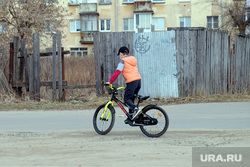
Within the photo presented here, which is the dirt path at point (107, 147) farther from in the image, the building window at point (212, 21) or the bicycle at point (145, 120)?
the building window at point (212, 21)

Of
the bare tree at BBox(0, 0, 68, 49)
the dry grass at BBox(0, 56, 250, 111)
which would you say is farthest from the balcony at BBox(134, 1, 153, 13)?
the dry grass at BBox(0, 56, 250, 111)

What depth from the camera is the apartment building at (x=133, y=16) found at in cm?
4909

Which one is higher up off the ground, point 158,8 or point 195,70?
point 158,8

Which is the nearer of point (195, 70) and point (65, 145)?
point (65, 145)

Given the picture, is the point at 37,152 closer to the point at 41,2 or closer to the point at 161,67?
the point at 161,67

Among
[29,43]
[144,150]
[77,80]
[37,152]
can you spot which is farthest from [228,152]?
[29,43]

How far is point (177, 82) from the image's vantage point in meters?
16.0

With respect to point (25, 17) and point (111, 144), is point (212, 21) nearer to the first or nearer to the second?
point (25, 17)

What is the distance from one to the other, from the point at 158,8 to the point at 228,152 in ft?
144

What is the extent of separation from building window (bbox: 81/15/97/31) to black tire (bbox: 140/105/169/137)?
4279cm

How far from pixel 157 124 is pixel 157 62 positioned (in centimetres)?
739

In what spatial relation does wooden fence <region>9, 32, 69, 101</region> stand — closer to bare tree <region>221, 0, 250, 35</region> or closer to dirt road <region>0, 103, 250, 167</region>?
dirt road <region>0, 103, 250, 167</region>

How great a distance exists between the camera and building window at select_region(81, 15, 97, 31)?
50875mm

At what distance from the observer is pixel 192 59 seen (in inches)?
633
